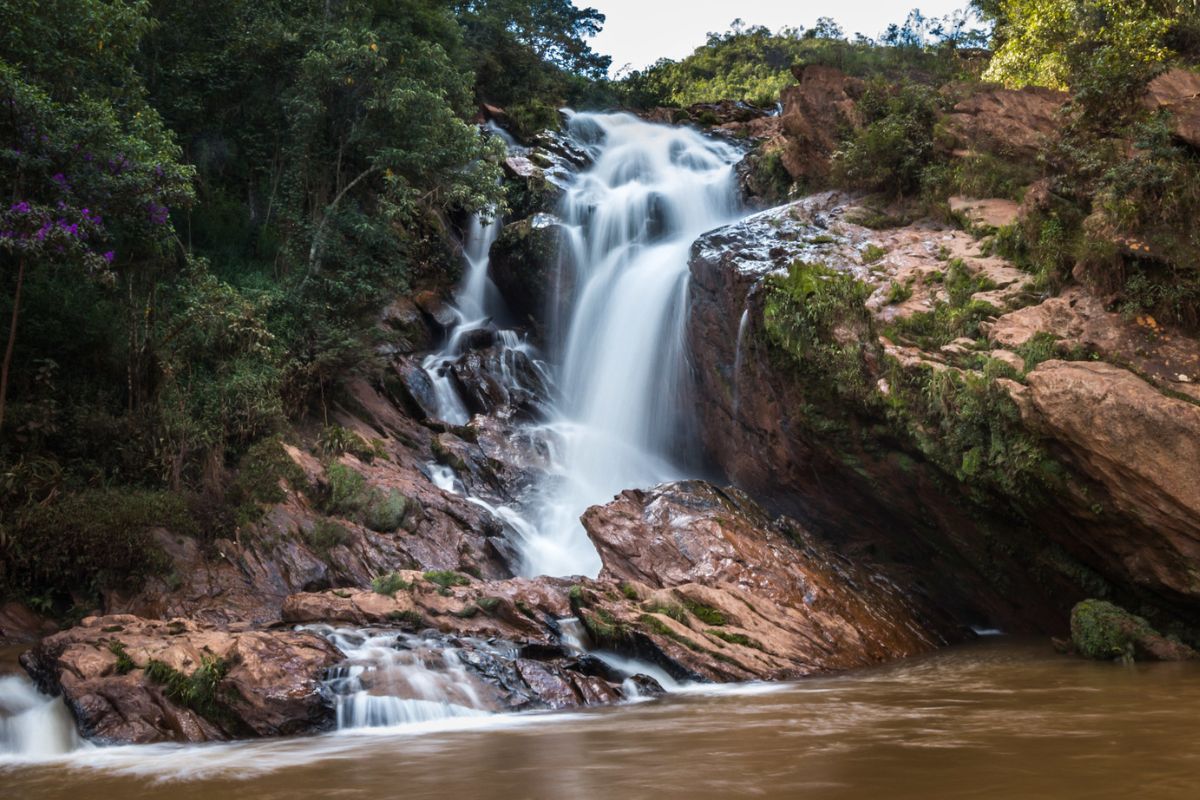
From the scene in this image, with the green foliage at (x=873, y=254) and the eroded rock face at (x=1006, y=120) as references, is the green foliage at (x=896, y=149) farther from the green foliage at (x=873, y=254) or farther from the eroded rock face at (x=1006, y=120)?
the green foliage at (x=873, y=254)

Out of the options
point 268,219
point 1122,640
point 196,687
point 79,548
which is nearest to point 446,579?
point 196,687

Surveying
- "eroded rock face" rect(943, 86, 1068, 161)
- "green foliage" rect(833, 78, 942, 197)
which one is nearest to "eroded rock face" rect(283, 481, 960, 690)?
"green foliage" rect(833, 78, 942, 197)

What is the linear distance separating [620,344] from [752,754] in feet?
44.9

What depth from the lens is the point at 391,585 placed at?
979 centimetres

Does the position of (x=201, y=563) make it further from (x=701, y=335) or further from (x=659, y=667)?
(x=701, y=335)

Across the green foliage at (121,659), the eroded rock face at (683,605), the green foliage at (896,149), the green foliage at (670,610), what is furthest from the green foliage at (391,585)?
the green foliage at (896,149)

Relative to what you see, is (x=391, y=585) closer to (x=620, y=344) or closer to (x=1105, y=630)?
(x=1105, y=630)

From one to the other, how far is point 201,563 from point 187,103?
38.0 feet

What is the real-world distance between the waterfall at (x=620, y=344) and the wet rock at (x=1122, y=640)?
23.7 feet

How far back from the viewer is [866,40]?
128ft

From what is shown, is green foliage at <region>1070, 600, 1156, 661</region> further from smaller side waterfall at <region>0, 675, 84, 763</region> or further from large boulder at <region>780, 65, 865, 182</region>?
smaller side waterfall at <region>0, 675, 84, 763</region>

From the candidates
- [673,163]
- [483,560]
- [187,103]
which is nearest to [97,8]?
[187,103]

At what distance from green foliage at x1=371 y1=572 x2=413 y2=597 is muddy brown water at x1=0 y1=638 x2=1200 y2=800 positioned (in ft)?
8.97

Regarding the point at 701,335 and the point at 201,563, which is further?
the point at 701,335
